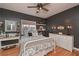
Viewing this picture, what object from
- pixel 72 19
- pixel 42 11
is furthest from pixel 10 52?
pixel 72 19

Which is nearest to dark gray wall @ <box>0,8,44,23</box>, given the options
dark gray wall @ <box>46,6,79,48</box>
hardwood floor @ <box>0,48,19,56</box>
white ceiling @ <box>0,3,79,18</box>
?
white ceiling @ <box>0,3,79,18</box>

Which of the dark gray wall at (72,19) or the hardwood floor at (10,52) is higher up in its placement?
the dark gray wall at (72,19)

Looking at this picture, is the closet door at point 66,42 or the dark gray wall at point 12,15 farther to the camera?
the closet door at point 66,42

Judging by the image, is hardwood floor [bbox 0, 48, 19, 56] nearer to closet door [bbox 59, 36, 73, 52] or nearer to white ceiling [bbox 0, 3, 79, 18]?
white ceiling [bbox 0, 3, 79, 18]

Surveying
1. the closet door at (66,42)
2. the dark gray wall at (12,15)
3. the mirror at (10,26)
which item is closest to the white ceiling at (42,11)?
the dark gray wall at (12,15)

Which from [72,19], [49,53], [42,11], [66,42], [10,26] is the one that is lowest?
[49,53]

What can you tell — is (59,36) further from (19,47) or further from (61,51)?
(19,47)

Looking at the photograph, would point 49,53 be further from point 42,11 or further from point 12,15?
point 12,15

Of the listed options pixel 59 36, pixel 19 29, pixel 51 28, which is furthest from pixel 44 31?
pixel 19 29

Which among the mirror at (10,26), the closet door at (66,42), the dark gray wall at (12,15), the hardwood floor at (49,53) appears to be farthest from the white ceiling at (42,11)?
the hardwood floor at (49,53)

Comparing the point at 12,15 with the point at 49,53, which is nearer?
the point at 12,15

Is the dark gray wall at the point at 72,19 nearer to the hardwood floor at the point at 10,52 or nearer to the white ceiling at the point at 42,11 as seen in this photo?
the white ceiling at the point at 42,11

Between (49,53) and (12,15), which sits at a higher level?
(12,15)

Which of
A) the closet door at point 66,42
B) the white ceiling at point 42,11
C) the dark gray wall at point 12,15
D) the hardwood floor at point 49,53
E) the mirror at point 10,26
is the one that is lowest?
the hardwood floor at point 49,53
